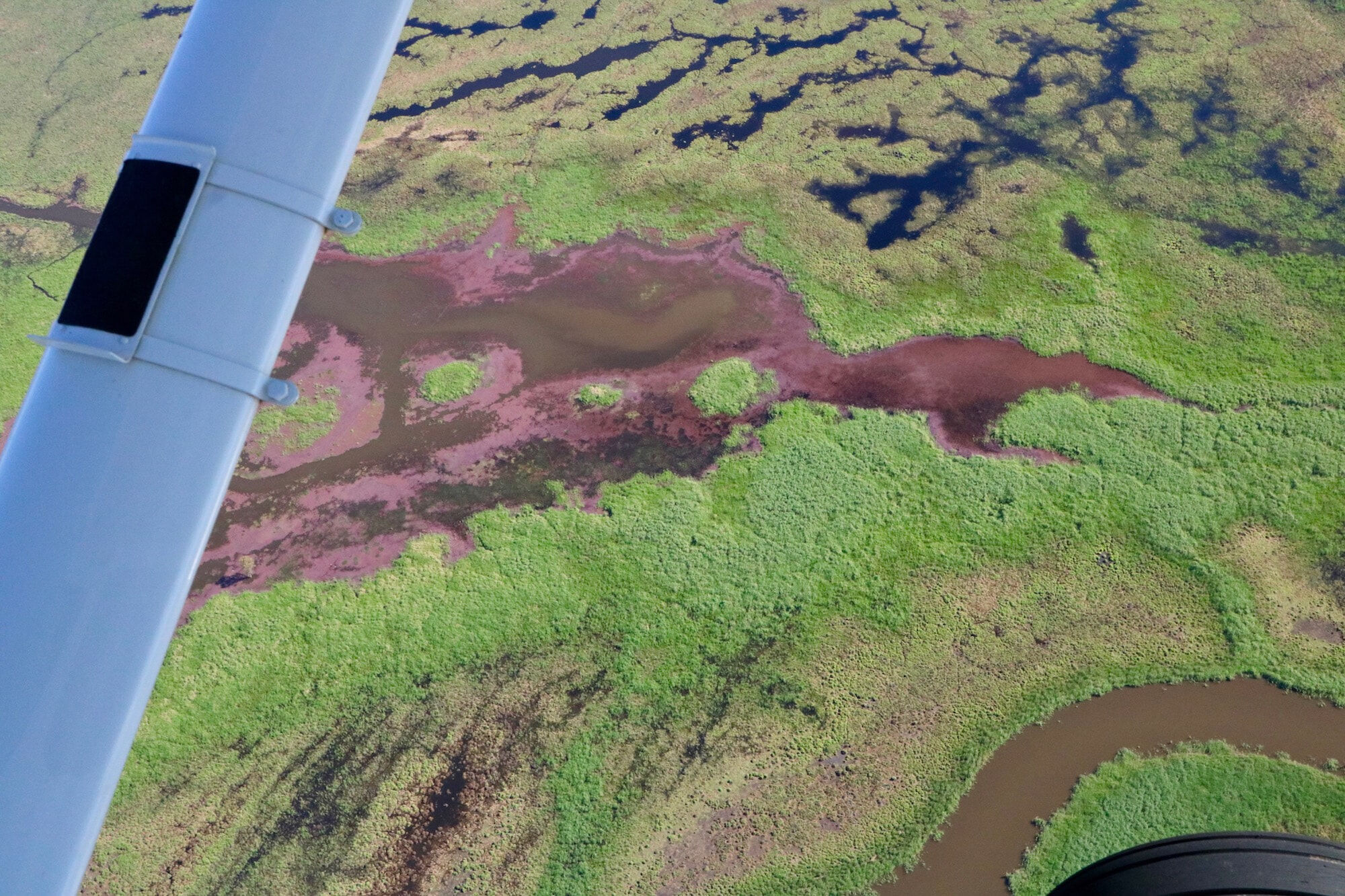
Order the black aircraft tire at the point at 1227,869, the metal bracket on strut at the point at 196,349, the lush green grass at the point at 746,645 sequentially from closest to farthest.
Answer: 1. the metal bracket on strut at the point at 196,349
2. the black aircraft tire at the point at 1227,869
3. the lush green grass at the point at 746,645

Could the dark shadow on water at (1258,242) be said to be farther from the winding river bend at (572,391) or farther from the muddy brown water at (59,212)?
the muddy brown water at (59,212)

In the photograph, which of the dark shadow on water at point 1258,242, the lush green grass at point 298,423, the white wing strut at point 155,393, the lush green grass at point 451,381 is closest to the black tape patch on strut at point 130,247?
the white wing strut at point 155,393

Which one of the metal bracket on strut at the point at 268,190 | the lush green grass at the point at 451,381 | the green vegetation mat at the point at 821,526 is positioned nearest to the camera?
the metal bracket on strut at the point at 268,190

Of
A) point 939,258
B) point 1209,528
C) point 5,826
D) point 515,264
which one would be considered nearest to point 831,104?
point 939,258

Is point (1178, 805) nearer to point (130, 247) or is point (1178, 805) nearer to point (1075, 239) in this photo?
point (1075, 239)

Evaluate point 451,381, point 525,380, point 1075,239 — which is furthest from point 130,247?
point 1075,239

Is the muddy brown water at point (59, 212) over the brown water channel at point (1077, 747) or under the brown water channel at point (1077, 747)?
under

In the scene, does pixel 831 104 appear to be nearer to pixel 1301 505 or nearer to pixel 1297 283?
pixel 1297 283
